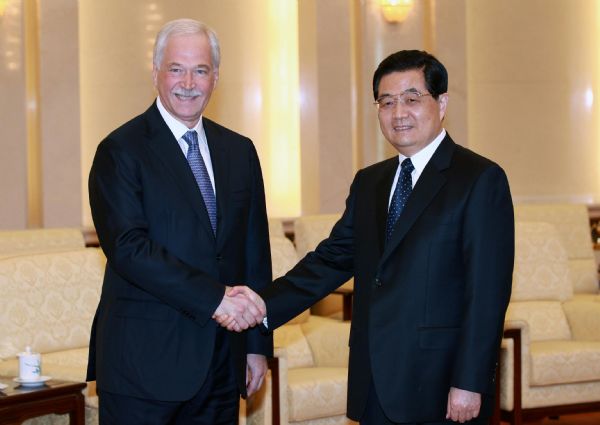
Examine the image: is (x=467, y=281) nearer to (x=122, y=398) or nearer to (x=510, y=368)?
(x=122, y=398)

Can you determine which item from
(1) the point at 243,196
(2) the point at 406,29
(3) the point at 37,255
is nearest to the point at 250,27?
(2) the point at 406,29

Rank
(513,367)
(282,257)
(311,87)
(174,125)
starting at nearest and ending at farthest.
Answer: (174,125), (513,367), (282,257), (311,87)

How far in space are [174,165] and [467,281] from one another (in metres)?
0.86

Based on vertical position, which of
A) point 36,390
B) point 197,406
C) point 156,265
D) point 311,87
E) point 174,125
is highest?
point 311,87

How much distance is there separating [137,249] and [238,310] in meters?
0.33

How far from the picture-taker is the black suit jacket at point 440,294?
8.96ft

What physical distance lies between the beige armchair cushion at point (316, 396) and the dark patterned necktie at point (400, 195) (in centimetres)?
221

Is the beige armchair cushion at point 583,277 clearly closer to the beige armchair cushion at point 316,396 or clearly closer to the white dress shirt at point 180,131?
the beige armchair cushion at point 316,396

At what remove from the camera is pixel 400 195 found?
2.91 metres

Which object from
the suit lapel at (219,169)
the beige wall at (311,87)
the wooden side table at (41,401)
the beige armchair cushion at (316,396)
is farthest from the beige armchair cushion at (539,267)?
the suit lapel at (219,169)

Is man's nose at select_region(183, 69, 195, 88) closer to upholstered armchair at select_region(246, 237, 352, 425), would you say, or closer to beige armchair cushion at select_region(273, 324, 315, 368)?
upholstered armchair at select_region(246, 237, 352, 425)

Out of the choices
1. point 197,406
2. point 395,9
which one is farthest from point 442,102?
point 395,9

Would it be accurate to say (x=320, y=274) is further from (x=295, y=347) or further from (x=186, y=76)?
(x=295, y=347)

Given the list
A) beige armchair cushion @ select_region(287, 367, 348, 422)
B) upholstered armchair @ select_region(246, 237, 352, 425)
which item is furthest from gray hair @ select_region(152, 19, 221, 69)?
beige armchair cushion @ select_region(287, 367, 348, 422)
